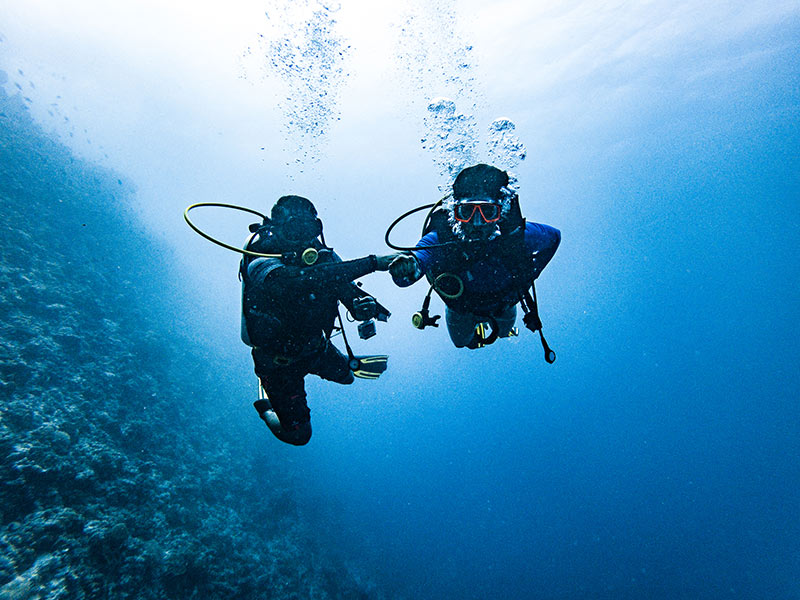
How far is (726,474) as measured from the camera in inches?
1569

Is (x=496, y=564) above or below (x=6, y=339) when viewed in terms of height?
below

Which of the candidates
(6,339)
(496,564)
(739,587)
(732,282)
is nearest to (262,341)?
(6,339)

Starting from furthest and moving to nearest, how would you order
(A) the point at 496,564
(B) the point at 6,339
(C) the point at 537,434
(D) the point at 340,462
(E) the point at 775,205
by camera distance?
(E) the point at 775,205 < (C) the point at 537,434 < (D) the point at 340,462 < (A) the point at 496,564 < (B) the point at 6,339

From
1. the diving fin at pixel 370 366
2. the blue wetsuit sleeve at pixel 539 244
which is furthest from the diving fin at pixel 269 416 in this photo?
the blue wetsuit sleeve at pixel 539 244

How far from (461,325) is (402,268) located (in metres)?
2.29

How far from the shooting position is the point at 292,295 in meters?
2.86

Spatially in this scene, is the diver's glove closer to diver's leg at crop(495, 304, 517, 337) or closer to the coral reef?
diver's leg at crop(495, 304, 517, 337)

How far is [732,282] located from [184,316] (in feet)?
363

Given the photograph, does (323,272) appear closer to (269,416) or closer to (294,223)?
(294,223)

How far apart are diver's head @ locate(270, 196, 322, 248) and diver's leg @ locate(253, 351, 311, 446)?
52.5 inches

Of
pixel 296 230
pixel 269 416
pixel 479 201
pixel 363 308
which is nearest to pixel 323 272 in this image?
pixel 363 308

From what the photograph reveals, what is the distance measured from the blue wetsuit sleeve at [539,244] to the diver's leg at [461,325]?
1.06m

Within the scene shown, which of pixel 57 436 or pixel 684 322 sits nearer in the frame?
pixel 57 436

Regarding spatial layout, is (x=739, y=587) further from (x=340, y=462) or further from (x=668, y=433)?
(x=340, y=462)
